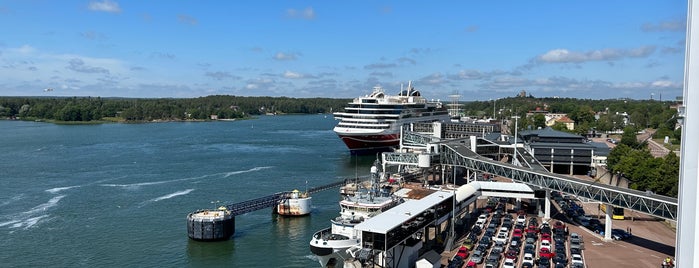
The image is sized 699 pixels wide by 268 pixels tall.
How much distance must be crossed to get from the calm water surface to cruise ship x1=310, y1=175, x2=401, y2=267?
76.8 inches

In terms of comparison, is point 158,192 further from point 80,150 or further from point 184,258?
point 80,150

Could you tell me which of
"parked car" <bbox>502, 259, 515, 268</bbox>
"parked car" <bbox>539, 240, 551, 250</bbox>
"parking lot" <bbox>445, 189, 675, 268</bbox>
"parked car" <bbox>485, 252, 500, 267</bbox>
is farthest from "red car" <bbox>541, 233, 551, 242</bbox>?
"parked car" <bbox>502, 259, 515, 268</bbox>

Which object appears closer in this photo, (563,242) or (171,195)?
(563,242)

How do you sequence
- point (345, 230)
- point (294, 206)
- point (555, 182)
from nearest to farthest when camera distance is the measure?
point (345, 230) < point (555, 182) < point (294, 206)

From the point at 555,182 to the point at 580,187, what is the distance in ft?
5.80

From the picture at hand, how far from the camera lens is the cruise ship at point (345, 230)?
71.1ft

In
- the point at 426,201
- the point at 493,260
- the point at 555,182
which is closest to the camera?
the point at 493,260

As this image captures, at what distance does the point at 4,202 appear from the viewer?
35.8 meters

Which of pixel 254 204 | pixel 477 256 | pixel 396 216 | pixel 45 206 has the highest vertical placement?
pixel 396 216

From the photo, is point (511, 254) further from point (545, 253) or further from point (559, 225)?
point (559, 225)

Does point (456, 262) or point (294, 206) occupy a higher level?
point (294, 206)

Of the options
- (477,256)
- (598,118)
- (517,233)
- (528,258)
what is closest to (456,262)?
(477,256)

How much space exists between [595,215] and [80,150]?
196 feet

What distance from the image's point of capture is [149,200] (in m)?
36.2
